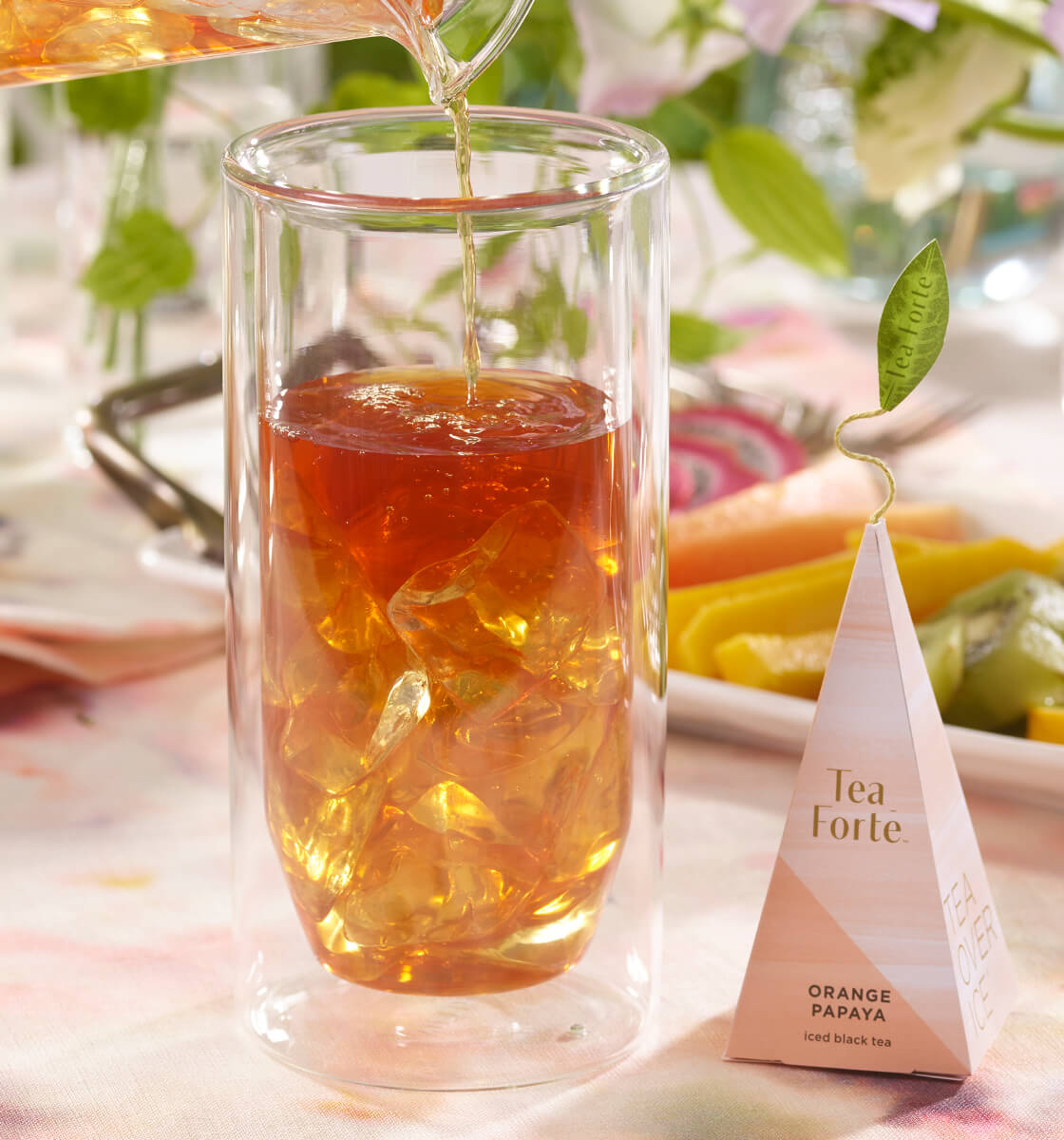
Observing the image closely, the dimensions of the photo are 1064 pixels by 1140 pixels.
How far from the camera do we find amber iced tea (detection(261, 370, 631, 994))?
538 millimetres

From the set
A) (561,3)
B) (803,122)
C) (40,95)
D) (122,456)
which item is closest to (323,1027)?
(122,456)

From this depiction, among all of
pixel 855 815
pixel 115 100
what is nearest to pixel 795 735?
pixel 855 815

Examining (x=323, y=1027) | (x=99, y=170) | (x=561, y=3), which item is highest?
(x=561, y=3)

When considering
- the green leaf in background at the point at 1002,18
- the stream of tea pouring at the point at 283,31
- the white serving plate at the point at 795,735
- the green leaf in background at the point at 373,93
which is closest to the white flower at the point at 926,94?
the green leaf in background at the point at 1002,18

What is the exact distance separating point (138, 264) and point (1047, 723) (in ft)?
2.30

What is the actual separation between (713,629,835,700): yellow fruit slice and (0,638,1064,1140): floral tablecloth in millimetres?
38

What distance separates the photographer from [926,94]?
1.13m

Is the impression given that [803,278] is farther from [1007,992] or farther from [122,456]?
[1007,992]

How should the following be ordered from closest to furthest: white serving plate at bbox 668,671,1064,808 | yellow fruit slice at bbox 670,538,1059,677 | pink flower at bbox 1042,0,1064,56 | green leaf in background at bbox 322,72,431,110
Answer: white serving plate at bbox 668,671,1064,808, yellow fruit slice at bbox 670,538,1059,677, pink flower at bbox 1042,0,1064,56, green leaf in background at bbox 322,72,431,110

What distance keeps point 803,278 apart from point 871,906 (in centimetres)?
111

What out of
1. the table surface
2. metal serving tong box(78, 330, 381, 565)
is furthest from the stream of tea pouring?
metal serving tong box(78, 330, 381, 565)

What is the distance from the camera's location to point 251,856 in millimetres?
626

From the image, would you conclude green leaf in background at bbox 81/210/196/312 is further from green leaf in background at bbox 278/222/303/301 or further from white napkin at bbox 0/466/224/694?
green leaf in background at bbox 278/222/303/301

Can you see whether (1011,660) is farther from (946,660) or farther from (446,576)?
(446,576)
